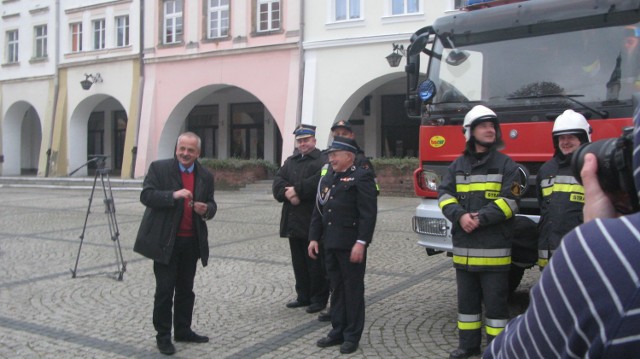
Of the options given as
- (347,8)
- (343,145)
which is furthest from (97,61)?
(343,145)

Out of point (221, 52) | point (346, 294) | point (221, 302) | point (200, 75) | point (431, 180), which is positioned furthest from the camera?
point (200, 75)

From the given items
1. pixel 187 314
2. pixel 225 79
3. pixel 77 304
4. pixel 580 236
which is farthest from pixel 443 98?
pixel 225 79

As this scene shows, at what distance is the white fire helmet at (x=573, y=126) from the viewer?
4.33 meters

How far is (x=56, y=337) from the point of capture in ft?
16.7

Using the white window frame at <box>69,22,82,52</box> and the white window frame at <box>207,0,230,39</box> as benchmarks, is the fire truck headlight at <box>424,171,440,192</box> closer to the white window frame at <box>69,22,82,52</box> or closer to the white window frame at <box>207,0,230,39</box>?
the white window frame at <box>207,0,230,39</box>

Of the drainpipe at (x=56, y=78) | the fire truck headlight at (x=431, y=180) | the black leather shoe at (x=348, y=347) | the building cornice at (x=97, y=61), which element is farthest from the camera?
the drainpipe at (x=56, y=78)

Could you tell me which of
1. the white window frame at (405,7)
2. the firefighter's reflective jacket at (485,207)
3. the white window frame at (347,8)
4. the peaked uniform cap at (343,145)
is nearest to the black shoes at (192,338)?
the peaked uniform cap at (343,145)

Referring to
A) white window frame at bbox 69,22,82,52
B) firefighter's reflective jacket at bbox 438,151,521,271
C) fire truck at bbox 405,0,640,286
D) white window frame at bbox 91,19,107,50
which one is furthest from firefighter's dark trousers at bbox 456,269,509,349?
white window frame at bbox 69,22,82,52

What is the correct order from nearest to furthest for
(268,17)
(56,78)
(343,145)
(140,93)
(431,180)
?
(343,145)
(431,180)
(268,17)
(140,93)
(56,78)

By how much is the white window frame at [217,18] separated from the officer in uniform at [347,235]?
20.3 metres

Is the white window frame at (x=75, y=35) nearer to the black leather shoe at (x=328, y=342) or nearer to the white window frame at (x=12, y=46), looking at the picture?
the white window frame at (x=12, y=46)

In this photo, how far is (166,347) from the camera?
470 centimetres

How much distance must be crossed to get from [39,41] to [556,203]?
102ft

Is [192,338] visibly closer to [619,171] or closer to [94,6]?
[619,171]
